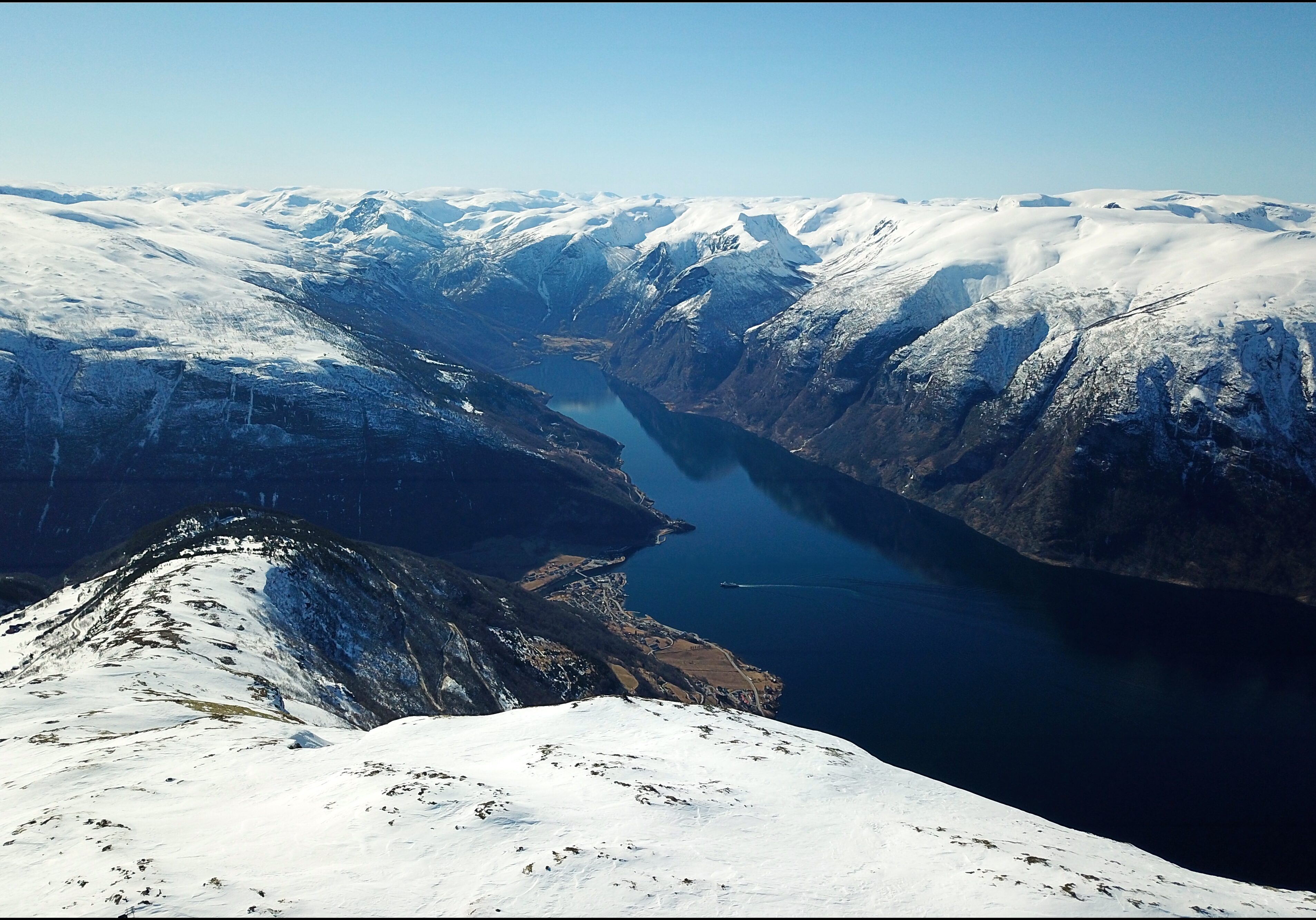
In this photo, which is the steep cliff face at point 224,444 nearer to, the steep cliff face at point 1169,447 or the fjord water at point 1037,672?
the fjord water at point 1037,672

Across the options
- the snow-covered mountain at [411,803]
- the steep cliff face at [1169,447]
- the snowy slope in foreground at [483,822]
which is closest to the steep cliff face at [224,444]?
the snow-covered mountain at [411,803]

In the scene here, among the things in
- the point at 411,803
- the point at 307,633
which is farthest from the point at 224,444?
the point at 411,803

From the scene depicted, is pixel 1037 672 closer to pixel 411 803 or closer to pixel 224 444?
pixel 411 803

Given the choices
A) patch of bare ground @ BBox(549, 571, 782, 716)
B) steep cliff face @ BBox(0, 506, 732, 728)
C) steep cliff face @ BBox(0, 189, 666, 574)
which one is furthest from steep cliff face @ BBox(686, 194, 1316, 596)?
steep cliff face @ BBox(0, 506, 732, 728)

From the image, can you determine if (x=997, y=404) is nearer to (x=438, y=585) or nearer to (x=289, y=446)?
(x=438, y=585)

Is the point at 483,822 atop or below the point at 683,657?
atop

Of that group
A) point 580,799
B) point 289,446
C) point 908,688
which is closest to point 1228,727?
point 908,688

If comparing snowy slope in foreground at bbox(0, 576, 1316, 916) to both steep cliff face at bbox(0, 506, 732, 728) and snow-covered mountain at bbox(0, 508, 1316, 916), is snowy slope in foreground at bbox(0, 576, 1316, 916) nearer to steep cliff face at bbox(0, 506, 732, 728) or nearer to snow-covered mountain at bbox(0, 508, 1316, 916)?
snow-covered mountain at bbox(0, 508, 1316, 916)
